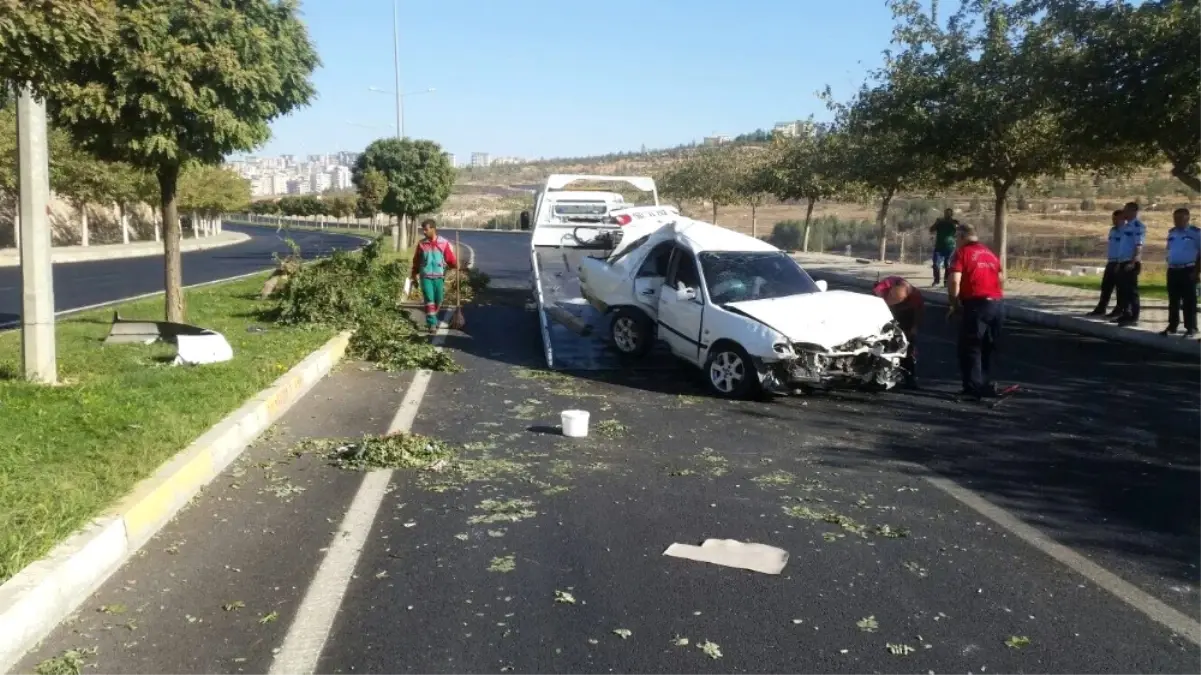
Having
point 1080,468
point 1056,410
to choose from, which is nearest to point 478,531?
point 1080,468

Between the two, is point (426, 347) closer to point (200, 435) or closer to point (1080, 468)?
point (200, 435)

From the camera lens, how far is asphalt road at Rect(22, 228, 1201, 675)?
444 cm

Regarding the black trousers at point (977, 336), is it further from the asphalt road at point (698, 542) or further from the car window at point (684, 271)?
the car window at point (684, 271)

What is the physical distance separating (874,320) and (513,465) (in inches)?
171

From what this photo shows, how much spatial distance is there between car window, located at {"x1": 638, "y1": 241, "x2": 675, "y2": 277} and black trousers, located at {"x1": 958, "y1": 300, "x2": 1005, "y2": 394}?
3.53m

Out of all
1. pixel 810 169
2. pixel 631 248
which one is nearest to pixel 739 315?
pixel 631 248

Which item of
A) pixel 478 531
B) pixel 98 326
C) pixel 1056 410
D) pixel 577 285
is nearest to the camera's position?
pixel 478 531

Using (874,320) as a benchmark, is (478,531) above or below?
below

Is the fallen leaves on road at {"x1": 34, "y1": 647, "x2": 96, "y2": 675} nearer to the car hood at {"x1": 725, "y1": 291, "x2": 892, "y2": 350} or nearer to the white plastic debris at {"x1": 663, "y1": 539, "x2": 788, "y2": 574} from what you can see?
the white plastic debris at {"x1": 663, "y1": 539, "x2": 788, "y2": 574}

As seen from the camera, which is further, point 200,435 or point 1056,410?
point 1056,410

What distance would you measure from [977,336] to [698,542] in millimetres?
5392

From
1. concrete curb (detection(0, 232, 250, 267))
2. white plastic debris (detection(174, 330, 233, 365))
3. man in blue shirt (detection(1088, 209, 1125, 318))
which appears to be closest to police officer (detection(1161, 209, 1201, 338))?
man in blue shirt (detection(1088, 209, 1125, 318))

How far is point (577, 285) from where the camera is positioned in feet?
51.9

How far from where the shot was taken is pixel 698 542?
582cm
